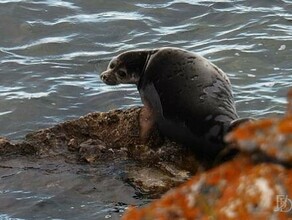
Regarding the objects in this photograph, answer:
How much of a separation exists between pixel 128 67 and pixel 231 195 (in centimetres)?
541

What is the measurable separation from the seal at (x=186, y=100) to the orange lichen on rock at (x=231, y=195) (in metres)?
3.41

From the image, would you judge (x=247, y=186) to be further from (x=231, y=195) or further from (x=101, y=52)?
(x=101, y=52)

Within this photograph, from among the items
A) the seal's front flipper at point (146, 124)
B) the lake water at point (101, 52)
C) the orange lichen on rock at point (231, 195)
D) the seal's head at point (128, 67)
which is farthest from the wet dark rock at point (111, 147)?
the orange lichen on rock at point (231, 195)

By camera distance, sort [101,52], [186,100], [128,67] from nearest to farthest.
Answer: [186,100], [128,67], [101,52]

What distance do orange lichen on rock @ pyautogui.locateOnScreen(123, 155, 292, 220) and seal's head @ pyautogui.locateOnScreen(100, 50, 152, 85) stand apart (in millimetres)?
A: 5039

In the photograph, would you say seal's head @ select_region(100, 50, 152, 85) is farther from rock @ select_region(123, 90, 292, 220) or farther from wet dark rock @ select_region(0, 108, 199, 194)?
rock @ select_region(123, 90, 292, 220)

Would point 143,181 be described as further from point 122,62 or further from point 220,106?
point 122,62

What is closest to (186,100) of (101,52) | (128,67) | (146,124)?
(146,124)

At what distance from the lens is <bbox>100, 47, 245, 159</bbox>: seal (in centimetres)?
681

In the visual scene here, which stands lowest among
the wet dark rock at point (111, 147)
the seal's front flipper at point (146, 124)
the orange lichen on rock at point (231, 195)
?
the wet dark rock at point (111, 147)

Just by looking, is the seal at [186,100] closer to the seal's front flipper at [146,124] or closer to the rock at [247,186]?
the seal's front flipper at [146,124]

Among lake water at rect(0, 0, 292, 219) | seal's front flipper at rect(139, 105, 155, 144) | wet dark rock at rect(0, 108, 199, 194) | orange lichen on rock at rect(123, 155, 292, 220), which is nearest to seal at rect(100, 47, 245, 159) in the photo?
seal's front flipper at rect(139, 105, 155, 144)

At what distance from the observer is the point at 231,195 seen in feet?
9.52

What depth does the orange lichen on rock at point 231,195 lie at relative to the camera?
9.36ft
